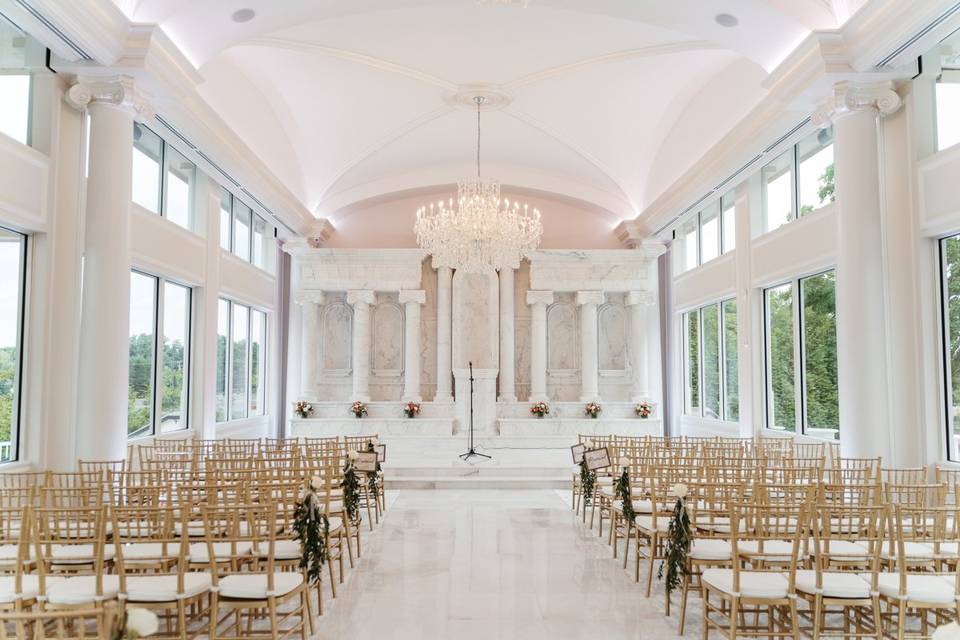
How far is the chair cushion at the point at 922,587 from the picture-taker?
4086 millimetres

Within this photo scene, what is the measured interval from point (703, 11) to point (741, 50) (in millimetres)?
894

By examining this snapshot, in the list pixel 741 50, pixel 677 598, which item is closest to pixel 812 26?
pixel 741 50

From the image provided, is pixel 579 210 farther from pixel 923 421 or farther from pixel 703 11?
pixel 923 421

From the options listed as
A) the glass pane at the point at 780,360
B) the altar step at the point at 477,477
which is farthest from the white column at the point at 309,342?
the glass pane at the point at 780,360

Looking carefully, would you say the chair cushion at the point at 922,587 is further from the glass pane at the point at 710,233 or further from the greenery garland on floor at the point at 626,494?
the glass pane at the point at 710,233

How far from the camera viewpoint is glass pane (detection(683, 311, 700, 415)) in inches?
601

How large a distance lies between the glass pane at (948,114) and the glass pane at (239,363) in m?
11.5

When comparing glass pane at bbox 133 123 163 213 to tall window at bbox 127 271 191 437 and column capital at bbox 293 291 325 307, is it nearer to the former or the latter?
tall window at bbox 127 271 191 437

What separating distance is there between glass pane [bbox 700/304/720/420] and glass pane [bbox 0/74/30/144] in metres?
11.5

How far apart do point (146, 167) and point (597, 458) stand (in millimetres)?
7369

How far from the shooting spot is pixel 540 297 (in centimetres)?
1645

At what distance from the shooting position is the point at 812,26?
790 centimetres

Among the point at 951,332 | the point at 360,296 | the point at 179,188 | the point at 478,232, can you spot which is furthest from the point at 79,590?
the point at 360,296

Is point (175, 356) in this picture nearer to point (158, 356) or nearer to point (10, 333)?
point (158, 356)
